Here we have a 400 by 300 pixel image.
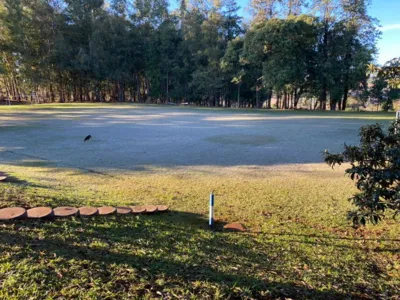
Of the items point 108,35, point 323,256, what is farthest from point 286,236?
point 108,35

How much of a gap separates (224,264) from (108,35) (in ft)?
121

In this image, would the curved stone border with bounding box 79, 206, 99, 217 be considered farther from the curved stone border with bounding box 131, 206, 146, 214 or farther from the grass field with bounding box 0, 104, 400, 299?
the curved stone border with bounding box 131, 206, 146, 214

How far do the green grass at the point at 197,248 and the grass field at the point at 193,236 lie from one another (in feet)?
0.04

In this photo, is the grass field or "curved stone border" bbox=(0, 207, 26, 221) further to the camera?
"curved stone border" bbox=(0, 207, 26, 221)

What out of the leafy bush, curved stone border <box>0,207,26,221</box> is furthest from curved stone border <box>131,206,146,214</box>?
the leafy bush

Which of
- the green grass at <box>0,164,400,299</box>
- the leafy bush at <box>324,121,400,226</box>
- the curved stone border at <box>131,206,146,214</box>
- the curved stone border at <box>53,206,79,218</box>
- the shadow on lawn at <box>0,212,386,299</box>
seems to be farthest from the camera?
the curved stone border at <box>131,206,146,214</box>

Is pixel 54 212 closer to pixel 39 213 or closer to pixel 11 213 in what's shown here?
pixel 39 213

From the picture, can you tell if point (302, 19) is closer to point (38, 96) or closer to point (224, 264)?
point (224, 264)

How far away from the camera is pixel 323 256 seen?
2934 millimetres

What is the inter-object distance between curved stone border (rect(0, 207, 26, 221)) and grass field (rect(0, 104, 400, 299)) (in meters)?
0.13

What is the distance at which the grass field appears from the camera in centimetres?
200

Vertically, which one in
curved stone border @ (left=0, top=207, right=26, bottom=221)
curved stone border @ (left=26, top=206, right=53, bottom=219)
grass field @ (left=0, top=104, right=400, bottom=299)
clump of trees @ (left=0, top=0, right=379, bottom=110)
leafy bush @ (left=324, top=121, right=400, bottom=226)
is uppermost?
clump of trees @ (left=0, top=0, right=379, bottom=110)

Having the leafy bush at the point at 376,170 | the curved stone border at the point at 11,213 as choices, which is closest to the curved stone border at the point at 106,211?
the curved stone border at the point at 11,213

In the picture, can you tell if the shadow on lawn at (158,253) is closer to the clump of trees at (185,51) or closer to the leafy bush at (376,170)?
the leafy bush at (376,170)
